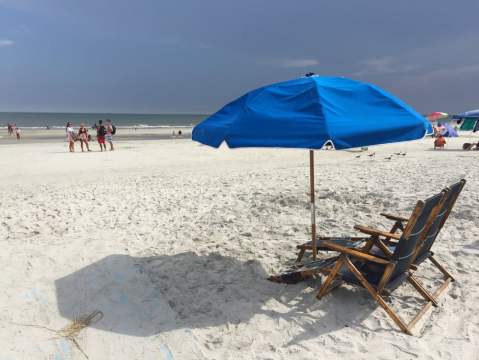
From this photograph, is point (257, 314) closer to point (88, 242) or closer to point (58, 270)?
point (58, 270)

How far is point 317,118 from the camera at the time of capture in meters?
2.93

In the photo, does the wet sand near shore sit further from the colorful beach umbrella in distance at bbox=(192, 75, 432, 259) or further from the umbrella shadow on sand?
the colorful beach umbrella in distance at bbox=(192, 75, 432, 259)

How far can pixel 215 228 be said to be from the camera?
19.3 feet

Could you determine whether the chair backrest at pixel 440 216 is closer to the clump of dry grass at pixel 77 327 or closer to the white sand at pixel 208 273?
the white sand at pixel 208 273

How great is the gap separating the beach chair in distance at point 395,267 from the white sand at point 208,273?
14 centimetres

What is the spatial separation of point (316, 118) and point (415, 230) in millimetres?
1245

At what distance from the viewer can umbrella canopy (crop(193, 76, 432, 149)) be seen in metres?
2.88

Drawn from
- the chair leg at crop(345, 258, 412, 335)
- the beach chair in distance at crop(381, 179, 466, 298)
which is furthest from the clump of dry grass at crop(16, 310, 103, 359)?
the beach chair in distance at crop(381, 179, 466, 298)

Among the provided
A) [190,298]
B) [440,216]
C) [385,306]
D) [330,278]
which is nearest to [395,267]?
[385,306]

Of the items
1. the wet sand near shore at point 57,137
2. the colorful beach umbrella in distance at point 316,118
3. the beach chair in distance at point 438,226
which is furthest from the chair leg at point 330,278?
the wet sand near shore at point 57,137

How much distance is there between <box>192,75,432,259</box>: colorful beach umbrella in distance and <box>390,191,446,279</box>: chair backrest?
560 millimetres

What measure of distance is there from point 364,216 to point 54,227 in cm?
486

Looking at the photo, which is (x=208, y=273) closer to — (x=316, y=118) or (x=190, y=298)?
(x=190, y=298)

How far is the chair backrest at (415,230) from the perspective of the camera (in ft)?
9.93
